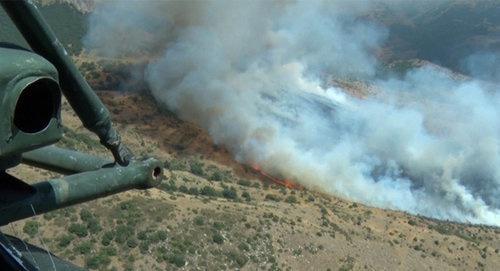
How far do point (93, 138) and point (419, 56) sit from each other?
143 m

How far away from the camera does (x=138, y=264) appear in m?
26.1

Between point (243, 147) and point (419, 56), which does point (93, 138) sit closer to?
point (243, 147)

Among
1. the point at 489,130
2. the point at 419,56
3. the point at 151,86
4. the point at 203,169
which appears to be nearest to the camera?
the point at 203,169

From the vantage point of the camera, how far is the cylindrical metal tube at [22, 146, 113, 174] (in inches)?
208

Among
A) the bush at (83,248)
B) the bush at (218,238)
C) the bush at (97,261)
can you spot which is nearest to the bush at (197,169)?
the bush at (218,238)

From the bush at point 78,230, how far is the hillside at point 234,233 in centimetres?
5

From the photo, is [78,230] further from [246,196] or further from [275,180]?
[275,180]

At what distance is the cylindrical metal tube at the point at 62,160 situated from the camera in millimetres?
5295

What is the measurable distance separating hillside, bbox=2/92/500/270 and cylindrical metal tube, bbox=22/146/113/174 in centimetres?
1766

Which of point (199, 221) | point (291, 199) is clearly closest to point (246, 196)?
point (291, 199)

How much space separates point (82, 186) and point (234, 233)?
27.0m

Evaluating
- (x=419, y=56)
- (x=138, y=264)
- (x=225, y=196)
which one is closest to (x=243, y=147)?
(x=225, y=196)

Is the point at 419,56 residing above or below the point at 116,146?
above

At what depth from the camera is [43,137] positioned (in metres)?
3.70
